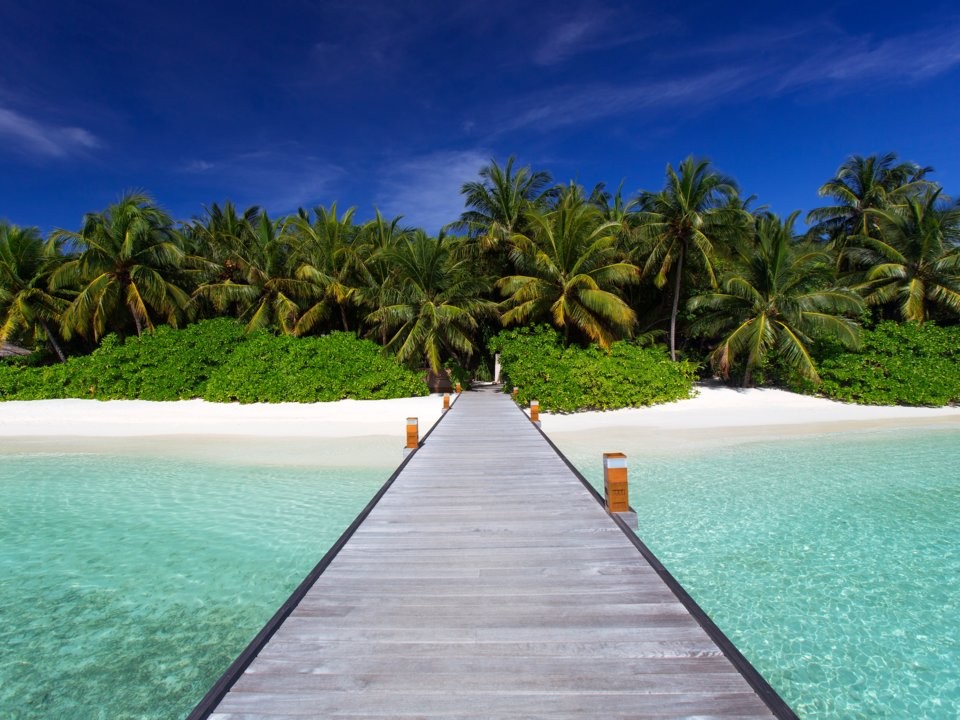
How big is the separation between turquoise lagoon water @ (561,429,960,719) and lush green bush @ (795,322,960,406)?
7.25 metres

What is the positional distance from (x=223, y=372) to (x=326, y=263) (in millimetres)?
5934

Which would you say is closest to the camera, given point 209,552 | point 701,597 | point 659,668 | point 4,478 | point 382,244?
point 659,668

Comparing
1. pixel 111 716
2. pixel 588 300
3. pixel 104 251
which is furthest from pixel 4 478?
pixel 588 300

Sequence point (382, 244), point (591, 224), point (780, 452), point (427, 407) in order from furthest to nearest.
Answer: point (382, 244), point (591, 224), point (427, 407), point (780, 452)

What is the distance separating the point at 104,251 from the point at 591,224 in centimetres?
1861

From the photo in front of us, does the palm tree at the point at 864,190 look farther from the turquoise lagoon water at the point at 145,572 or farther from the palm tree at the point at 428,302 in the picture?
the turquoise lagoon water at the point at 145,572

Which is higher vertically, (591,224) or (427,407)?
(591,224)

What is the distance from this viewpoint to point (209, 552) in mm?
5828

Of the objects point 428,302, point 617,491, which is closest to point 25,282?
point 428,302

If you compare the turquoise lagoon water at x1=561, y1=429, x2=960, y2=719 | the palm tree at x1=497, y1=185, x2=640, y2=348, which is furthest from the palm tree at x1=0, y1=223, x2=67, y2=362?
the turquoise lagoon water at x1=561, y1=429, x2=960, y2=719

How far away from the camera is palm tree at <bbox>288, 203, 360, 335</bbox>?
18938 millimetres

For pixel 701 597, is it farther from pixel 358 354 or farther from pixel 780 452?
pixel 358 354

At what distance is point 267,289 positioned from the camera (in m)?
19.6

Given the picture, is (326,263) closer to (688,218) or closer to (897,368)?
(688,218)
